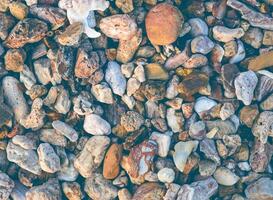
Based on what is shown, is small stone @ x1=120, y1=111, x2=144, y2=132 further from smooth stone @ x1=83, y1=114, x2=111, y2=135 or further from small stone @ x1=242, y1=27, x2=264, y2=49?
small stone @ x1=242, y1=27, x2=264, y2=49

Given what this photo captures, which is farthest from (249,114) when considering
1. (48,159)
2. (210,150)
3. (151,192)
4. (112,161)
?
(48,159)

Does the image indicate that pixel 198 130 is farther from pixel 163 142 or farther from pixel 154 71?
pixel 154 71

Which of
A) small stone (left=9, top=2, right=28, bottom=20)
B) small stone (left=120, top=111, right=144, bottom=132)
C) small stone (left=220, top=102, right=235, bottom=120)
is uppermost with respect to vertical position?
small stone (left=9, top=2, right=28, bottom=20)

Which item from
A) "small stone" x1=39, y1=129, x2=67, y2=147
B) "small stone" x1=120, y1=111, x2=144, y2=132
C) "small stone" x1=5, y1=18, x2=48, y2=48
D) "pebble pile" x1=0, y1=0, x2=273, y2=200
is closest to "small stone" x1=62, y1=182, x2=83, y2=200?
"pebble pile" x1=0, y1=0, x2=273, y2=200

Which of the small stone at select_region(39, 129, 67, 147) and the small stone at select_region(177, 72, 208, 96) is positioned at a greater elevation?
the small stone at select_region(177, 72, 208, 96)

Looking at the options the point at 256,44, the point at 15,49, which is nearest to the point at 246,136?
the point at 256,44

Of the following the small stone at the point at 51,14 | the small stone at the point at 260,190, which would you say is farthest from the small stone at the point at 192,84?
the small stone at the point at 51,14
